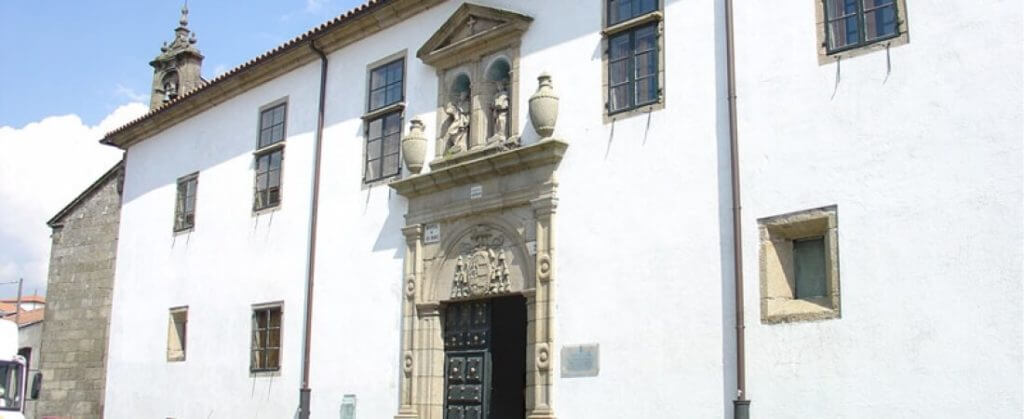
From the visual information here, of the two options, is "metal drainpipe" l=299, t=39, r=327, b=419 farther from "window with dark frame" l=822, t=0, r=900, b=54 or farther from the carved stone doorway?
"window with dark frame" l=822, t=0, r=900, b=54

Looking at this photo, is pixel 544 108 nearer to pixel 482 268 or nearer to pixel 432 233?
pixel 482 268

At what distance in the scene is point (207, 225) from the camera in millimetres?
18938

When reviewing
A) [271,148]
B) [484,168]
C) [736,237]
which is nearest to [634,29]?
[484,168]

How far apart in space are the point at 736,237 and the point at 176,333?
1175cm

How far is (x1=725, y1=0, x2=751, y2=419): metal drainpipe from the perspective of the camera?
10.4 metres

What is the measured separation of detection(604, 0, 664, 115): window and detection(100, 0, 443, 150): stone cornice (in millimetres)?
3319

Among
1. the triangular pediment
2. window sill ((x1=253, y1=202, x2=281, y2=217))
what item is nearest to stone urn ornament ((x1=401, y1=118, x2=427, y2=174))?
the triangular pediment

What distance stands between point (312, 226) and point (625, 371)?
6.43 metres

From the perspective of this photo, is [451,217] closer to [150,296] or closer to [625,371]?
[625,371]

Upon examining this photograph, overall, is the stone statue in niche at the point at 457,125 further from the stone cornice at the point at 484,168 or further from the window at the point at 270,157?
the window at the point at 270,157

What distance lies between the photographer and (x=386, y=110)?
50.7ft

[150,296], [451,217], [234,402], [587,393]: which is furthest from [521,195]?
[150,296]

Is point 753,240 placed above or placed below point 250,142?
below

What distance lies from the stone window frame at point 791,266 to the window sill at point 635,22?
268 cm
